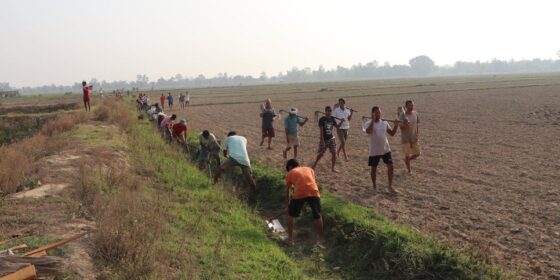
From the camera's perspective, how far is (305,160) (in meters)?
13.8

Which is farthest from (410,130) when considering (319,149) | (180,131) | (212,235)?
(180,131)

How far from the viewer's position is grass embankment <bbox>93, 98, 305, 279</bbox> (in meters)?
5.64

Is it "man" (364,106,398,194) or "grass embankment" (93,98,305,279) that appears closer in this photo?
"grass embankment" (93,98,305,279)

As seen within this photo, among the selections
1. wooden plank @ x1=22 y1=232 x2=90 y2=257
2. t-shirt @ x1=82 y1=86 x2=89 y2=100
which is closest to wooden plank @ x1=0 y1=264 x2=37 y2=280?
wooden plank @ x1=22 y1=232 x2=90 y2=257

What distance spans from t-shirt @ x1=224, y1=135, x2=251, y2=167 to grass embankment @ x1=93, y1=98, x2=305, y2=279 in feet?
2.56

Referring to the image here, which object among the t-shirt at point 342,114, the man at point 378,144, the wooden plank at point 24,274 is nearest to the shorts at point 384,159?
the man at point 378,144

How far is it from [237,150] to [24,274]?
594 cm

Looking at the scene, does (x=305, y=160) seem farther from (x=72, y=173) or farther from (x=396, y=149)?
(x=72, y=173)

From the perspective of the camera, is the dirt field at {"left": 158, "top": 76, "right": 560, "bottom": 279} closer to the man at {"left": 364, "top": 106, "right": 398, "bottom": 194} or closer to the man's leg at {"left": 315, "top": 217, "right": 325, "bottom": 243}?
the man at {"left": 364, "top": 106, "right": 398, "bottom": 194}

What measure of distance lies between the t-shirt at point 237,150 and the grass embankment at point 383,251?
1860 millimetres

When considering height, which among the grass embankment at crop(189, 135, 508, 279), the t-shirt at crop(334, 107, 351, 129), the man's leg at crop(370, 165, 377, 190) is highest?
the t-shirt at crop(334, 107, 351, 129)

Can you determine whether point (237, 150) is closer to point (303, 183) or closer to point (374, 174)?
point (374, 174)

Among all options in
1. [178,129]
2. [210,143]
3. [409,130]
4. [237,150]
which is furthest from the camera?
[178,129]

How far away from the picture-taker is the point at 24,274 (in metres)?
4.34
